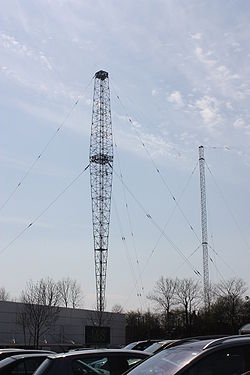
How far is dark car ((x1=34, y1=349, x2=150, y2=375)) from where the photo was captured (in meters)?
7.49

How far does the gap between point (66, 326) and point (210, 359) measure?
228 feet

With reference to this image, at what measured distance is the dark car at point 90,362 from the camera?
Answer: 7488 millimetres

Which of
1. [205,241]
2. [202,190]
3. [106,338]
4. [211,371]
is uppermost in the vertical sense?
[202,190]

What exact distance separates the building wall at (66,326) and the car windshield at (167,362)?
54460 millimetres

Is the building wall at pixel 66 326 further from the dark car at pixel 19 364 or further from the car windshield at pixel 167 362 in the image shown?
the car windshield at pixel 167 362

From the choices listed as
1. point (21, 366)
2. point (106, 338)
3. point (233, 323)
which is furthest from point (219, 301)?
point (21, 366)

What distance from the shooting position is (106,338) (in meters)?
71.7

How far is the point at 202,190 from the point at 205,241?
25.3 ft

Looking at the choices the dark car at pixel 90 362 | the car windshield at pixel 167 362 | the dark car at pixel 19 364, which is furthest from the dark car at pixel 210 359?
the dark car at pixel 19 364

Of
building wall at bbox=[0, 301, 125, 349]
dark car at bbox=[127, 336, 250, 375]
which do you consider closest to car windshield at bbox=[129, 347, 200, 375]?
dark car at bbox=[127, 336, 250, 375]

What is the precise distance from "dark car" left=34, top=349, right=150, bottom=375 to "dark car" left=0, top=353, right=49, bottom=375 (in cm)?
160

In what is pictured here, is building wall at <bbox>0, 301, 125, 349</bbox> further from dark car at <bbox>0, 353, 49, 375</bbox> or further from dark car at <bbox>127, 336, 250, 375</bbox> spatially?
dark car at <bbox>127, 336, 250, 375</bbox>

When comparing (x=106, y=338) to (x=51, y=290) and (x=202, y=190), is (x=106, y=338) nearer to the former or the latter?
(x=51, y=290)

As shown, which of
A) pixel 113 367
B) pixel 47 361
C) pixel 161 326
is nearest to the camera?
pixel 47 361
